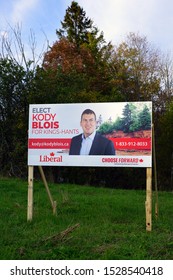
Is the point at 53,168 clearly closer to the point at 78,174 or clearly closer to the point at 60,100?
the point at 78,174

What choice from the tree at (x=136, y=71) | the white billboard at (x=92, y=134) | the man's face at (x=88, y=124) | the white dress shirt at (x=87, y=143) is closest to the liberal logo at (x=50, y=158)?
the white billboard at (x=92, y=134)

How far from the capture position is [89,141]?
850 centimetres

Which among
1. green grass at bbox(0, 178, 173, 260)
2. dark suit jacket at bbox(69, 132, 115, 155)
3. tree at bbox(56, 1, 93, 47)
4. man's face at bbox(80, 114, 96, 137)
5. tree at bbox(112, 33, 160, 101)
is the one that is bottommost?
green grass at bbox(0, 178, 173, 260)

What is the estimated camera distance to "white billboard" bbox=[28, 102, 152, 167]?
26.9 ft

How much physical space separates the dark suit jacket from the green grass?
1512 millimetres

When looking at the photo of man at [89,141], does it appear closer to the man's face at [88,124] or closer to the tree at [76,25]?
the man's face at [88,124]

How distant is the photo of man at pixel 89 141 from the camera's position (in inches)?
330

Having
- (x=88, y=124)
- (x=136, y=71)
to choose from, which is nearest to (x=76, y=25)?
(x=136, y=71)

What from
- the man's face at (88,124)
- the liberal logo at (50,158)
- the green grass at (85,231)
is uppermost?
the man's face at (88,124)

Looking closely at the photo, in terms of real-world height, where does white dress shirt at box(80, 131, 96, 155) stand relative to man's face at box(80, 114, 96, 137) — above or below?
below

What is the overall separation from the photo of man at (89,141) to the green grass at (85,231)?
1540mm

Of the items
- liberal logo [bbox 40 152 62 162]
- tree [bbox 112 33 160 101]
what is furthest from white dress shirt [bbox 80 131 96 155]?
tree [bbox 112 33 160 101]

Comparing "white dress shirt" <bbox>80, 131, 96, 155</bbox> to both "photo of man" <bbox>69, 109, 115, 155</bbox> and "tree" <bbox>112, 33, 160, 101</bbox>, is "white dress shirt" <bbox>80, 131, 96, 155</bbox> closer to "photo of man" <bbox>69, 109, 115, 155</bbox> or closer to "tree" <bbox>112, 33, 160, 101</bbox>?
"photo of man" <bbox>69, 109, 115, 155</bbox>

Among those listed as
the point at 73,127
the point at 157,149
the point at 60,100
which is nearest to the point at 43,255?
the point at 73,127
